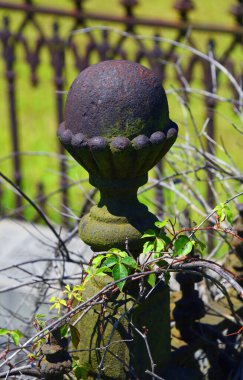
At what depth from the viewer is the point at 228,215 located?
1.89m

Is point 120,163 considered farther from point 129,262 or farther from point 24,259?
point 24,259

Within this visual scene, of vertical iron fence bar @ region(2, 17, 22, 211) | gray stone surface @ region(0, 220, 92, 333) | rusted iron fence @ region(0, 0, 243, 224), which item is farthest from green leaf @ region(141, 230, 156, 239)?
vertical iron fence bar @ region(2, 17, 22, 211)

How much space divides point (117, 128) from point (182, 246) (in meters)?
0.30

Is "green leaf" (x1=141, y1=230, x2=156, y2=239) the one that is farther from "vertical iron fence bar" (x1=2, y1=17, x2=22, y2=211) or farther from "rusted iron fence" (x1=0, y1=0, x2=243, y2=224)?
"vertical iron fence bar" (x1=2, y1=17, x2=22, y2=211)

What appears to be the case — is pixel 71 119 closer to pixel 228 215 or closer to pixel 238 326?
pixel 228 215

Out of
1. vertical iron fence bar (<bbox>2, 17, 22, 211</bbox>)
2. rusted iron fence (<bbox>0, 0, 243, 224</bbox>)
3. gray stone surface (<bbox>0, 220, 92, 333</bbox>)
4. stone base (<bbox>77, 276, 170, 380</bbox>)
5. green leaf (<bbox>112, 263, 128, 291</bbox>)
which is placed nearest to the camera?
green leaf (<bbox>112, 263, 128, 291</bbox>)

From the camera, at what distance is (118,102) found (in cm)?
176

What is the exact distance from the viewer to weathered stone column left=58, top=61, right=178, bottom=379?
177cm

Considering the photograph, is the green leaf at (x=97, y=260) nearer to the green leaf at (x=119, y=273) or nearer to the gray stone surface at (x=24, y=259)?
the green leaf at (x=119, y=273)

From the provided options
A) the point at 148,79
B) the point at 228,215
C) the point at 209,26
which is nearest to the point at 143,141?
the point at 148,79

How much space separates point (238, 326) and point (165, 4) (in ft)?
38.7

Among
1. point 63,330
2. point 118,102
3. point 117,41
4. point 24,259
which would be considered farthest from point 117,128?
point 117,41

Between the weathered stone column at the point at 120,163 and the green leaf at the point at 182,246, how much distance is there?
0.40 feet

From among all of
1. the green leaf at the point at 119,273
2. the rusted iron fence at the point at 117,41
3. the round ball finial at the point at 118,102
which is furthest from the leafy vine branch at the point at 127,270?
the rusted iron fence at the point at 117,41
